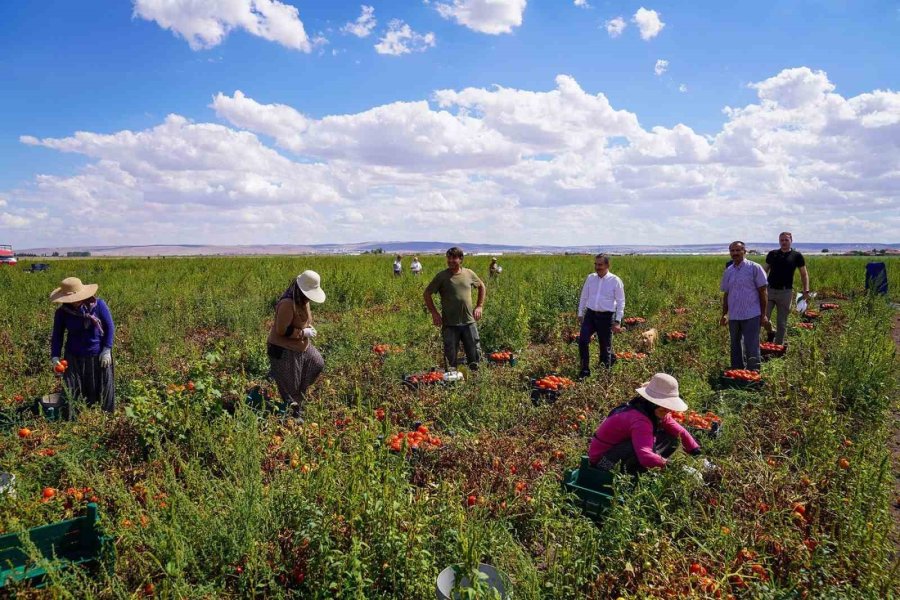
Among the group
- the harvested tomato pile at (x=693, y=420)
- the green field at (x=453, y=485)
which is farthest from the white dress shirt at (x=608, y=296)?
the harvested tomato pile at (x=693, y=420)

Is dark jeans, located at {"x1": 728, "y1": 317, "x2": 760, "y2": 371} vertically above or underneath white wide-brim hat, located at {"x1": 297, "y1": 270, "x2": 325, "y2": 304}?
underneath

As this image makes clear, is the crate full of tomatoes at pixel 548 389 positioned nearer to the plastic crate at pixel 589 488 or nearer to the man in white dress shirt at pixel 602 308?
the man in white dress shirt at pixel 602 308

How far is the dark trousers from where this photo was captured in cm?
680

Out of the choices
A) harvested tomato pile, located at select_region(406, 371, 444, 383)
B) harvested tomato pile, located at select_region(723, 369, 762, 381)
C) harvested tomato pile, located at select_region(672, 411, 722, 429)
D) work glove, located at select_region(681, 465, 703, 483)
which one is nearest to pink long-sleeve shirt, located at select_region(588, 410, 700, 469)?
work glove, located at select_region(681, 465, 703, 483)

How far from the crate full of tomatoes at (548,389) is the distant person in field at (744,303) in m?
2.40

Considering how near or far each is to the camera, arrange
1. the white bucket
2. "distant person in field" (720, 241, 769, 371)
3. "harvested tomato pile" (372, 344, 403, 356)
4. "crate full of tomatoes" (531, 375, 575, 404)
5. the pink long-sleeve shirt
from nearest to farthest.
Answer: the white bucket → the pink long-sleeve shirt → "crate full of tomatoes" (531, 375, 575, 404) → "distant person in field" (720, 241, 769, 371) → "harvested tomato pile" (372, 344, 403, 356)

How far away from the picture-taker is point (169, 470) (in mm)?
3127

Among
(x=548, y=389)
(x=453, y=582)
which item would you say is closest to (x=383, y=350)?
(x=548, y=389)

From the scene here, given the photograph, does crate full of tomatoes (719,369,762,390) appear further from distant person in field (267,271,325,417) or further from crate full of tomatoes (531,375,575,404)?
distant person in field (267,271,325,417)

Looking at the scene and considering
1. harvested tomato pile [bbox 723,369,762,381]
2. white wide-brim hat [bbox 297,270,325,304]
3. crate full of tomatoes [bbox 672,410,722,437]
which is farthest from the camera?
harvested tomato pile [bbox 723,369,762,381]

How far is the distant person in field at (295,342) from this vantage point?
5031 mm

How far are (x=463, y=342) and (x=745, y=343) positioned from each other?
3.55m

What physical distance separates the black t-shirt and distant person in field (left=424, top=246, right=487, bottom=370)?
4.59 meters

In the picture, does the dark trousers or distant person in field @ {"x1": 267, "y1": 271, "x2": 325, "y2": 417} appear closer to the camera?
distant person in field @ {"x1": 267, "y1": 271, "x2": 325, "y2": 417}
